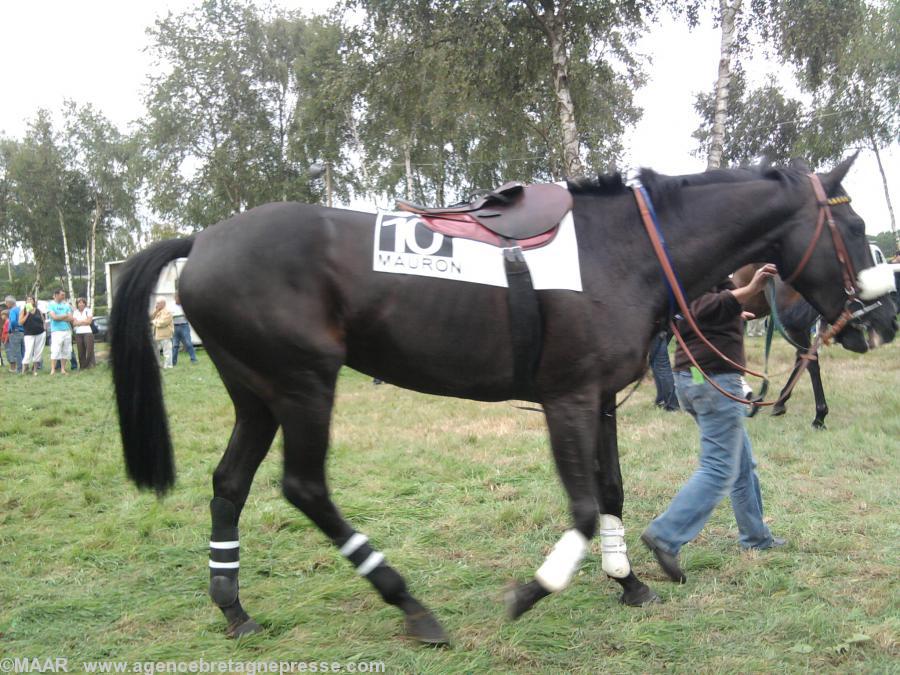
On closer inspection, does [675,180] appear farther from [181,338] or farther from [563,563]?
[181,338]

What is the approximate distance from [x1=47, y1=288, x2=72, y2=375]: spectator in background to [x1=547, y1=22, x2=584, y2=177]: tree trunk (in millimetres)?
11237

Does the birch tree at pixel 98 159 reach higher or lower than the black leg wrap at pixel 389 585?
higher

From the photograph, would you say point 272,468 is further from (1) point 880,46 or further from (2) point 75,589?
(1) point 880,46

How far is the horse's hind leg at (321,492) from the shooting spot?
2.98m

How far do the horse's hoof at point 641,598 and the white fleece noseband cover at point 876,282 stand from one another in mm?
1755

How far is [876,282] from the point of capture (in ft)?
10.5

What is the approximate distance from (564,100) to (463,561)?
11.7 meters

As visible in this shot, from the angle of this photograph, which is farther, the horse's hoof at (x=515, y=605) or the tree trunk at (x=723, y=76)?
the tree trunk at (x=723, y=76)

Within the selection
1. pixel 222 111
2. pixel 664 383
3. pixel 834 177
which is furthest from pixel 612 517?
pixel 222 111

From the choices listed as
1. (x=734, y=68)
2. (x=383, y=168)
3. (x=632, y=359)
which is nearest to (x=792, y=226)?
(x=632, y=359)

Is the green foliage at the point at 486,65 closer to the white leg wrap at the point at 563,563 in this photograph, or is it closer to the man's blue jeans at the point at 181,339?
the man's blue jeans at the point at 181,339

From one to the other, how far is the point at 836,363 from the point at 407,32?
37.9 feet

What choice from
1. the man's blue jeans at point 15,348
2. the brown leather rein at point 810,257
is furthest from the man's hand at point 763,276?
the man's blue jeans at point 15,348

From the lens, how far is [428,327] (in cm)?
291
